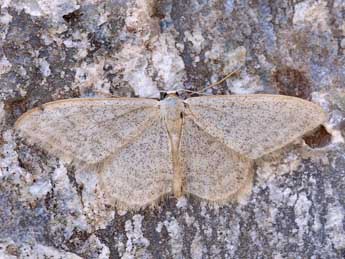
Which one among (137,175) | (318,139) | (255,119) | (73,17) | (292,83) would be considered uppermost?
(73,17)

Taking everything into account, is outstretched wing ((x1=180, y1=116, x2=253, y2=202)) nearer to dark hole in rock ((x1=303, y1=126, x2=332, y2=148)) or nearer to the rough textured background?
the rough textured background

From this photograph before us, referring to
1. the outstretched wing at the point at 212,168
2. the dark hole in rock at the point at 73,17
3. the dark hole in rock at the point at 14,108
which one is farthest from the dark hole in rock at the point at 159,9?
the dark hole in rock at the point at 14,108

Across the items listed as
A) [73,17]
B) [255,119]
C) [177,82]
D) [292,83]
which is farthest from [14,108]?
[292,83]

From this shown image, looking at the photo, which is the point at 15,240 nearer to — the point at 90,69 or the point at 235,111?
the point at 90,69

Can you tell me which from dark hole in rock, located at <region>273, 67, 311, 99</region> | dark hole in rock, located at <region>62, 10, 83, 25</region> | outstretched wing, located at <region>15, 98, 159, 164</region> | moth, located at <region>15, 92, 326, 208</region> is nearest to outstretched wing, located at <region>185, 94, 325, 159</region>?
moth, located at <region>15, 92, 326, 208</region>

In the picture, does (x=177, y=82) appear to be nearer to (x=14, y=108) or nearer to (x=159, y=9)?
(x=159, y=9)

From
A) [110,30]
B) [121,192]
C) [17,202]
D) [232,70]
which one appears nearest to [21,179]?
[17,202]

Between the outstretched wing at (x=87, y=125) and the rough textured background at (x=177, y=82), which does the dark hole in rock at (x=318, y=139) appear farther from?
the outstretched wing at (x=87, y=125)
